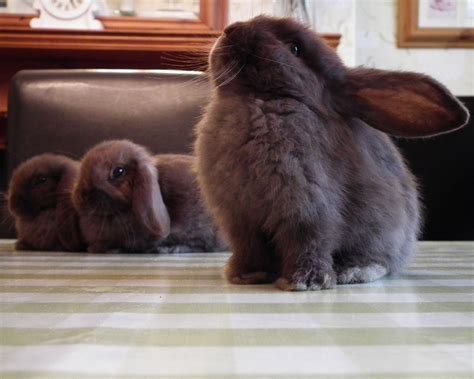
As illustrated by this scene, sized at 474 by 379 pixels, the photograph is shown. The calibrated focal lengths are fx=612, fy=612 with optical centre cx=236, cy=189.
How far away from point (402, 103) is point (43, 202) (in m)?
1.12

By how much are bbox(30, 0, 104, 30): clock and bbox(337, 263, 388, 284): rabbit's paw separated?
1854 mm

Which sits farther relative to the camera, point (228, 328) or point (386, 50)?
point (386, 50)

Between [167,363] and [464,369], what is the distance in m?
0.21

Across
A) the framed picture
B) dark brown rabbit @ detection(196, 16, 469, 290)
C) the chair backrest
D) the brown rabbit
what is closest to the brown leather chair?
the chair backrest

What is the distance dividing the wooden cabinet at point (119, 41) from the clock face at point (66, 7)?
8 cm

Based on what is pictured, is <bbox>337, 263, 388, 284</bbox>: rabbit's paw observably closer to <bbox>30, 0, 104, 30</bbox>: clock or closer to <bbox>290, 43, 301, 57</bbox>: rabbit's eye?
<bbox>290, 43, 301, 57</bbox>: rabbit's eye

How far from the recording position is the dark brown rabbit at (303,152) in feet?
2.71

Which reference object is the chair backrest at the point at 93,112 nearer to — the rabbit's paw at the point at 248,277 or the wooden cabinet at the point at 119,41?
the wooden cabinet at the point at 119,41

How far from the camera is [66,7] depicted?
7.91 feet

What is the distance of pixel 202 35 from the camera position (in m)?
2.40

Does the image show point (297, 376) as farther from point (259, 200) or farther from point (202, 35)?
point (202, 35)

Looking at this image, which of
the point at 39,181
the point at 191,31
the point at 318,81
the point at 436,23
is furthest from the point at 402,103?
the point at 436,23

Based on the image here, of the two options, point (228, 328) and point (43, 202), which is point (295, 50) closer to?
point (228, 328)

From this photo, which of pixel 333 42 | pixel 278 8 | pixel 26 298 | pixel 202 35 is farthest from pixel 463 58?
pixel 26 298
